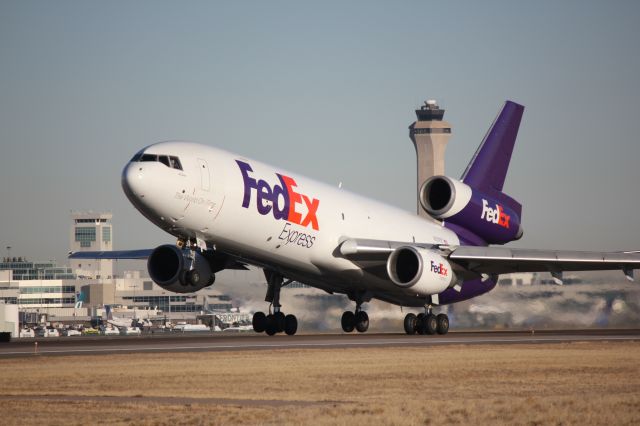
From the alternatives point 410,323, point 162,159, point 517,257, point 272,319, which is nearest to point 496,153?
point 517,257

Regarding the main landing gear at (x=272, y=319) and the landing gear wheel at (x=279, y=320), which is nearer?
the main landing gear at (x=272, y=319)

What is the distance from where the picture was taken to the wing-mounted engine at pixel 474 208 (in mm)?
46594

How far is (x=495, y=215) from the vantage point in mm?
48875

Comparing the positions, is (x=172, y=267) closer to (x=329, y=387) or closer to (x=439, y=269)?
(x=439, y=269)

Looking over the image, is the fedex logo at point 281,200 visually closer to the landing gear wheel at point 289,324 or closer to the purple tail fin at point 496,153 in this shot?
the landing gear wheel at point 289,324

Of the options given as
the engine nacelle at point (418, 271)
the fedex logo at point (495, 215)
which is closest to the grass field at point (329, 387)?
the engine nacelle at point (418, 271)

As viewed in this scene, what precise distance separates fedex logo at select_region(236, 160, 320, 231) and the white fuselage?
0.04 meters

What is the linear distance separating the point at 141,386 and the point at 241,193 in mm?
14926

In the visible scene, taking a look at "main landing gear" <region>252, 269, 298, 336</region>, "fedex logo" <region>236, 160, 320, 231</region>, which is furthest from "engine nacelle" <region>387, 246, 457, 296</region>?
"main landing gear" <region>252, 269, 298, 336</region>

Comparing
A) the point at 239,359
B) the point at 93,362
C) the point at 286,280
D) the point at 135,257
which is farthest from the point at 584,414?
the point at 135,257

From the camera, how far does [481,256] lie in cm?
4316

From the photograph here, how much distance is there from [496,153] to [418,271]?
12.6 meters

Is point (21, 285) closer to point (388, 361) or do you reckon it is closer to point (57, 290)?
point (57, 290)

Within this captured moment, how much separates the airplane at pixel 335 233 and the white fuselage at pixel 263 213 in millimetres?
47
